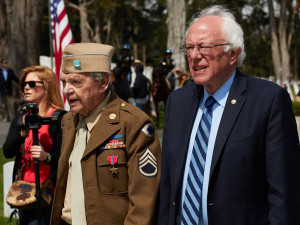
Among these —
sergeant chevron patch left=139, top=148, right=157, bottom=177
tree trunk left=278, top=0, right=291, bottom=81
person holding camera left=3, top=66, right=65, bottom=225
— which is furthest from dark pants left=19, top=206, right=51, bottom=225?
tree trunk left=278, top=0, right=291, bottom=81

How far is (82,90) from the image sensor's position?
313 centimetres

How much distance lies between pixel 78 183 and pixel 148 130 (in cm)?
51

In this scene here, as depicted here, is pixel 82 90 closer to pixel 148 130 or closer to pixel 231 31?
pixel 148 130

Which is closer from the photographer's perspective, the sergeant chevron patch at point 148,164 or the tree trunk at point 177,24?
the sergeant chevron patch at point 148,164

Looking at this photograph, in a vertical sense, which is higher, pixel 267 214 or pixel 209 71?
pixel 209 71

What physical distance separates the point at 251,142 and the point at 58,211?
133 centimetres

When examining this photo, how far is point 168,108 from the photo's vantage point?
9.91 feet

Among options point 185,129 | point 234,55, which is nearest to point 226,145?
point 185,129

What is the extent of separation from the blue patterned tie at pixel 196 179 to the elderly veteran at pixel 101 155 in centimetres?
36

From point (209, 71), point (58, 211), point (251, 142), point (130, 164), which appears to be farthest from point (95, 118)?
point (251, 142)

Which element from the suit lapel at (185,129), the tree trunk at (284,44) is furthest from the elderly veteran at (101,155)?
the tree trunk at (284,44)

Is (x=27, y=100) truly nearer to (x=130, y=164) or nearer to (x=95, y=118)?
(x=95, y=118)

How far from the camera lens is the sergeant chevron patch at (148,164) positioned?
3.03 m

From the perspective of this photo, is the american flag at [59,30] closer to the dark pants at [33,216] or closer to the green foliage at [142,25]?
the dark pants at [33,216]
